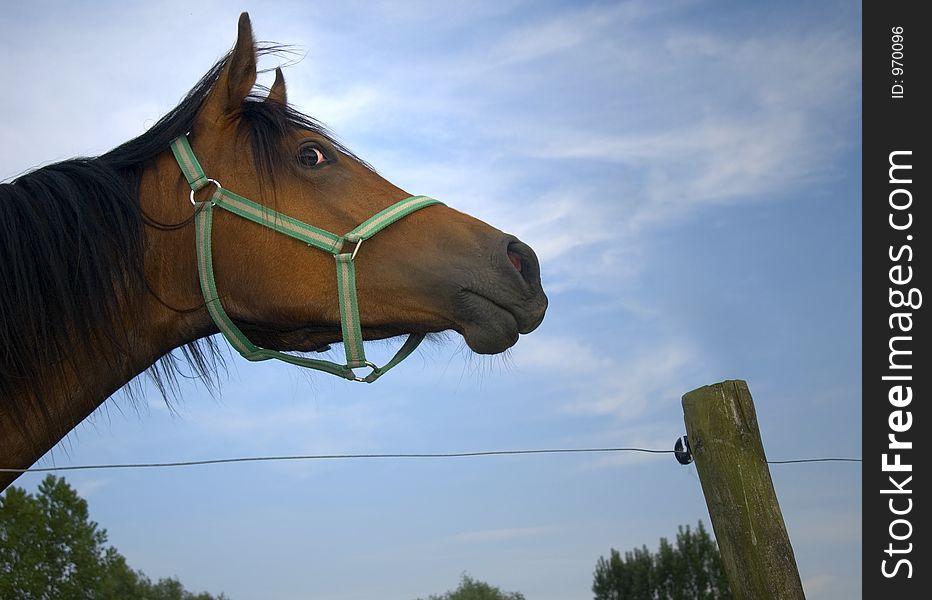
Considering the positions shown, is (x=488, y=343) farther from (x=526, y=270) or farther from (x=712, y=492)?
(x=712, y=492)

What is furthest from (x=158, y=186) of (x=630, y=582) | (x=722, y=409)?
(x=630, y=582)

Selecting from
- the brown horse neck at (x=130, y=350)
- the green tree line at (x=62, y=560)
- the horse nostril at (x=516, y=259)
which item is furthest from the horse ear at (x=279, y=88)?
the green tree line at (x=62, y=560)

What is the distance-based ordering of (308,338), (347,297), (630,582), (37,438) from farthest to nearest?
1. (630,582)
2. (308,338)
3. (347,297)
4. (37,438)

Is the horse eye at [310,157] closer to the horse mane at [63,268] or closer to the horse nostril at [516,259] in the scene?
the horse mane at [63,268]

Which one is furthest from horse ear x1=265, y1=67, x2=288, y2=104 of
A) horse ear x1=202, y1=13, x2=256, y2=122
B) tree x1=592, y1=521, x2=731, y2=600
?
tree x1=592, y1=521, x2=731, y2=600

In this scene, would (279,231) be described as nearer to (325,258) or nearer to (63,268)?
(325,258)

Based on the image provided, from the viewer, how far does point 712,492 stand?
11.1ft

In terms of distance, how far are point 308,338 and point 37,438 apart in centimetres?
106

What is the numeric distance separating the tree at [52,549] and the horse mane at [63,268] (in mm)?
27362

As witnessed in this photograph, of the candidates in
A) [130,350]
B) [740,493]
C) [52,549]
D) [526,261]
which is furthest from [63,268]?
[52,549]

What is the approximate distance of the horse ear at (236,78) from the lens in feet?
10.9

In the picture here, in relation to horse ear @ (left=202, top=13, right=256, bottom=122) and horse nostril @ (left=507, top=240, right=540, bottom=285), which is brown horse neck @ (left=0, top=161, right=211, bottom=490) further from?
horse nostril @ (left=507, top=240, right=540, bottom=285)

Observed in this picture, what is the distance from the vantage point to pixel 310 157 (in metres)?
3.37

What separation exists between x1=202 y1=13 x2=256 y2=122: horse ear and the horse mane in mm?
386
